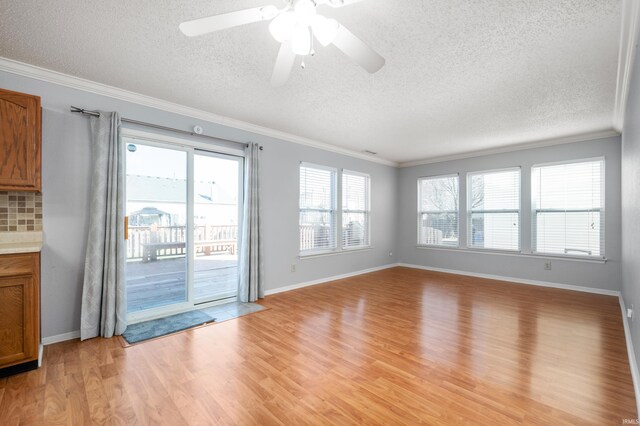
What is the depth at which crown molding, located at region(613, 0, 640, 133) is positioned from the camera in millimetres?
1841

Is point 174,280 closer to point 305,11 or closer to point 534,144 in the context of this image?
point 305,11

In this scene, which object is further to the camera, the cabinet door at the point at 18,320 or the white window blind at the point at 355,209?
the white window blind at the point at 355,209

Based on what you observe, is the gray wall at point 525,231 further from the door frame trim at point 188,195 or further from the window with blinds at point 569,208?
the door frame trim at point 188,195

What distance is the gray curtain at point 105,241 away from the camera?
2.89m

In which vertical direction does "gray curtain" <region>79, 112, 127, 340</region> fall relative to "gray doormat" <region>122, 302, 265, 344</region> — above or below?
above

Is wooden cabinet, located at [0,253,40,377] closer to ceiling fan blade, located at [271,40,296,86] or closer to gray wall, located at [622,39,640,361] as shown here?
ceiling fan blade, located at [271,40,296,86]

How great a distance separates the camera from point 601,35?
216 centimetres

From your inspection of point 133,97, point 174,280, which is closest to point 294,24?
point 133,97

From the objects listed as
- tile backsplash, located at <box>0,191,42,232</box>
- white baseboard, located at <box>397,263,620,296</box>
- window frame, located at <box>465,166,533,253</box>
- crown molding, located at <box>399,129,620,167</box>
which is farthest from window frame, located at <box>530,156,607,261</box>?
tile backsplash, located at <box>0,191,42,232</box>

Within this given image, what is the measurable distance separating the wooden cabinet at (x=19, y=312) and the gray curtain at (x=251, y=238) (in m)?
2.23

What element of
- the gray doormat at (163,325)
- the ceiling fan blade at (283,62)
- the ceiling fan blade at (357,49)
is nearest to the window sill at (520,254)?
the gray doormat at (163,325)

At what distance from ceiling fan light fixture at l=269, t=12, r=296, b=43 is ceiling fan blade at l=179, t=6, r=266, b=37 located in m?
0.07

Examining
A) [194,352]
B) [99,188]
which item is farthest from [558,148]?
[99,188]

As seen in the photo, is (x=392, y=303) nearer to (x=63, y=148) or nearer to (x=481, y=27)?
(x=481, y=27)
